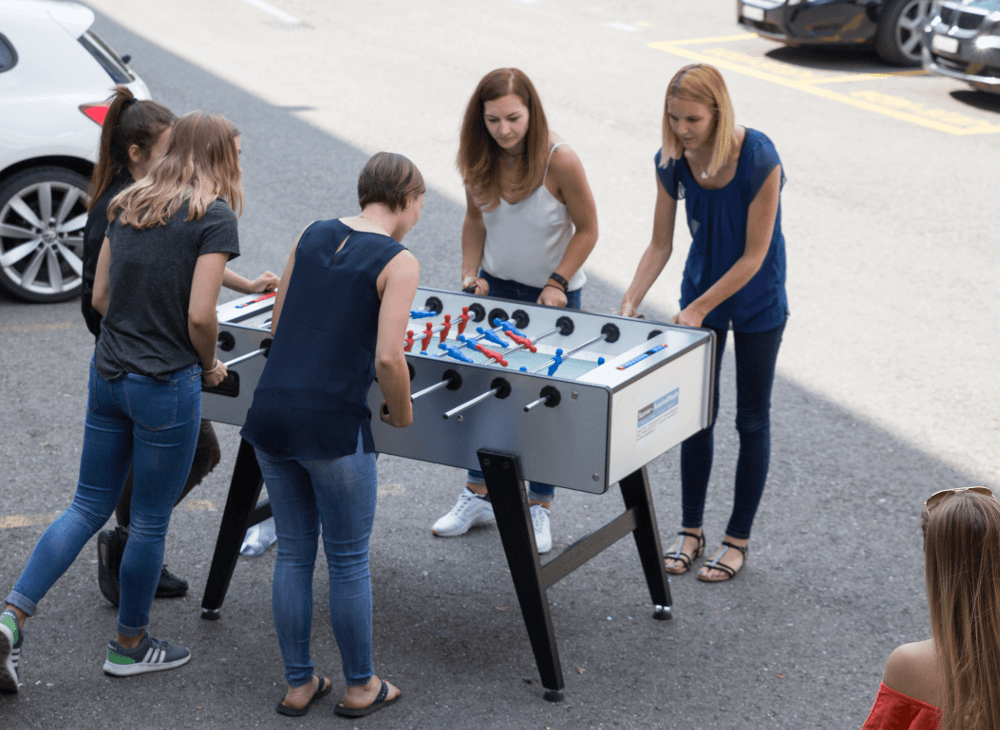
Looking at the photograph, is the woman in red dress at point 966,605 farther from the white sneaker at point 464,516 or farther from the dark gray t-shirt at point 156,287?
the white sneaker at point 464,516

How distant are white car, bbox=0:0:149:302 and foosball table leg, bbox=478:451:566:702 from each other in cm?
447

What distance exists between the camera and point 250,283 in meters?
4.61

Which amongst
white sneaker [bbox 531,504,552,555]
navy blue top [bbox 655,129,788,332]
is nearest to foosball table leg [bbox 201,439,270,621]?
white sneaker [bbox 531,504,552,555]

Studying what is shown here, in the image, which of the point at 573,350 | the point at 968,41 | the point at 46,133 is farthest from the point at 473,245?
the point at 968,41

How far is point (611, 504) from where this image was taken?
5.29 metres

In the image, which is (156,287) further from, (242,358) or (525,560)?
(525,560)

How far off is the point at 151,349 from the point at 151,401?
0.16m

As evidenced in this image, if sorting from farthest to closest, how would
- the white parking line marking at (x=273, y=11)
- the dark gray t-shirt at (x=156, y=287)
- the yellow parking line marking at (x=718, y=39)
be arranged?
the white parking line marking at (x=273, y=11)
the yellow parking line marking at (x=718, y=39)
the dark gray t-shirt at (x=156, y=287)

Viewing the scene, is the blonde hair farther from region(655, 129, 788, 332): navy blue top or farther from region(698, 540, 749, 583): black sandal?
region(698, 540, 749, 583): black sandal

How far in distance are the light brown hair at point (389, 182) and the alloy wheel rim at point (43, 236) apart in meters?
4.34

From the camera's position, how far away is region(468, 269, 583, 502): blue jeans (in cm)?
498

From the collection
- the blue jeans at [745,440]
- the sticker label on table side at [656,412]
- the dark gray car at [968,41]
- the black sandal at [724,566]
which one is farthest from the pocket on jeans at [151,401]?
the dark gray car at [968,41]

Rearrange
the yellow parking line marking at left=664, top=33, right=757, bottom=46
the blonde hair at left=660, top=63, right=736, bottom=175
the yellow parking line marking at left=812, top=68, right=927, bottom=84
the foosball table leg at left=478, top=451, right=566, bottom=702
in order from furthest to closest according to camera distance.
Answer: the yellow parking line marking at left=664, top=33, right=757, bottom=46 → the yellow parking line marking at left=812, top=68, right=927, bottom=84 → the blonde hair at left=660, top=63, right=736, bottom=175 → the foosball table leg at left=478, top=451, right=566, bottom=702

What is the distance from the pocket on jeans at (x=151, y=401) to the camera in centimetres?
364
